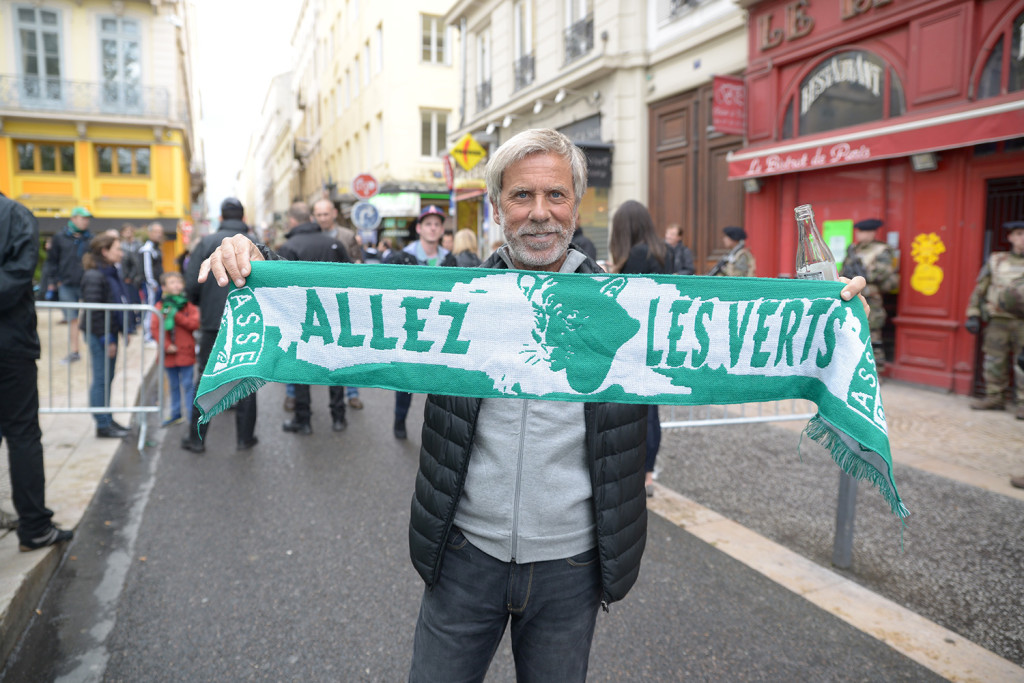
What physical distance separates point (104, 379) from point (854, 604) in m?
6.30

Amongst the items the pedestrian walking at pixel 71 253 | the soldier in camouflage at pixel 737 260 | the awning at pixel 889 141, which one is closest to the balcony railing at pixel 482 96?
the awning at pixel 889 141

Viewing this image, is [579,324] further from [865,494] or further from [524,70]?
[524,70]

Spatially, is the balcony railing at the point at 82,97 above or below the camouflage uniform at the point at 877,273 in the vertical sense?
above

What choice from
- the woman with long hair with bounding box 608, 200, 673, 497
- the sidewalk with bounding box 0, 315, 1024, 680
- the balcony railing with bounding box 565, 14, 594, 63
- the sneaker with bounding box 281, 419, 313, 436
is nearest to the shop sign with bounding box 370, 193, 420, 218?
the balcony railing with bounding box 565, 14, 594, 63

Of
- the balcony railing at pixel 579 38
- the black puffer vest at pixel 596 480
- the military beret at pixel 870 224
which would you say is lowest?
the black puffer vest at pixel 596 480

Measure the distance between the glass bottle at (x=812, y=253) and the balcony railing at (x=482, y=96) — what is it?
19.3 m

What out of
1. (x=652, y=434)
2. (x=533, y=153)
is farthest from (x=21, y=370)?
(x=652, y=434)

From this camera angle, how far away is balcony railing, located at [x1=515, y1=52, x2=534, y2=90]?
17.2m

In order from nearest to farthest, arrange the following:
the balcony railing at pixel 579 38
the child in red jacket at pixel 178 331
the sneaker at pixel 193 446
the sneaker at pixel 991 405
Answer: the sneaker at pixel 193 446 < the child in red jacket at pixel 178 331 < the sneaker at pixel 991 405 < the balcony railing at pixel 579 38

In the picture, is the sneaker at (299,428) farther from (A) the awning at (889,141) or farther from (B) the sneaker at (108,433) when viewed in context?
(A) the awning at (889,141)

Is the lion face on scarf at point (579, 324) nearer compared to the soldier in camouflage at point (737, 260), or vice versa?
the lion face on scarf at point (579, 324)

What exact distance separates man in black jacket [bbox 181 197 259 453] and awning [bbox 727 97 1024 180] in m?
7.44

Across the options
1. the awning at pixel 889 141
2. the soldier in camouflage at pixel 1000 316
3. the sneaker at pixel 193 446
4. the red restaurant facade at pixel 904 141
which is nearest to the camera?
the sneaker at pixel 193 446

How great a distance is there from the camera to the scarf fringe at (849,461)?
179 centimetres
